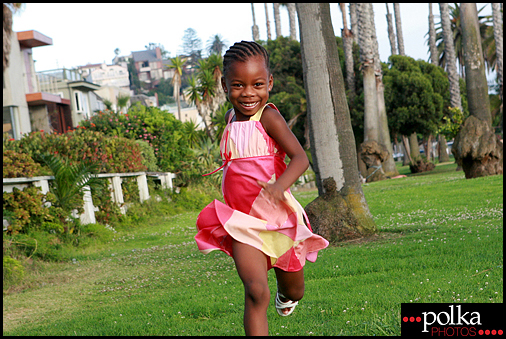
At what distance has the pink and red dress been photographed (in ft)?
10.1

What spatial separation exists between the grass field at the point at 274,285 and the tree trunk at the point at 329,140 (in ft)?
1.49

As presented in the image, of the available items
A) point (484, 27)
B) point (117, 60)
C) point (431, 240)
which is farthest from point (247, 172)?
point (117, 60)

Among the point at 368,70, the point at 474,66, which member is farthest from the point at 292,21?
the point at 474,66

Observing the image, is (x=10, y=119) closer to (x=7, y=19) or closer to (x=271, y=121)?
(x=7, y=19)

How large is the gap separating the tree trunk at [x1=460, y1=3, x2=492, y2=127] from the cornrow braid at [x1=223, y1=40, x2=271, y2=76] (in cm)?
1538

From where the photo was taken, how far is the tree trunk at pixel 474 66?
55.6 ft

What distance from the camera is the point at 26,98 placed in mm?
31094

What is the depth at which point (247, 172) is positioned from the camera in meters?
3.20

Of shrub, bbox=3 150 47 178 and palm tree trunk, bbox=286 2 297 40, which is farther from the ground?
palm tree trunk, bbox=286 2 297 40

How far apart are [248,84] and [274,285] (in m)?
2.96

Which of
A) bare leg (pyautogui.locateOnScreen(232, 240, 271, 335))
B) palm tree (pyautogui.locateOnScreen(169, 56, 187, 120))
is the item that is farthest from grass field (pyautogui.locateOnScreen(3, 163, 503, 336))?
palm tree (pyautogui.locateOnScreen(169, 56, 187, 120))

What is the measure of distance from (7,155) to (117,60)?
145m

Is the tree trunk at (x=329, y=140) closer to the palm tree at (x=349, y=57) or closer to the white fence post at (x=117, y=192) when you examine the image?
the white fence post at (x=117, y=192)

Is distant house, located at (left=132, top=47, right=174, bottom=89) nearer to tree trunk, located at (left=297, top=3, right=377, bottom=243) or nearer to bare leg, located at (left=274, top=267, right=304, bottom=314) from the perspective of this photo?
tree trunk, located at (left=297, top=3, right=377, bottom=243)
